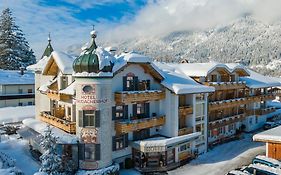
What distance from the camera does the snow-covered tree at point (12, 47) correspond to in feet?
282

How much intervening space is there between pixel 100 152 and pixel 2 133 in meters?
19.6

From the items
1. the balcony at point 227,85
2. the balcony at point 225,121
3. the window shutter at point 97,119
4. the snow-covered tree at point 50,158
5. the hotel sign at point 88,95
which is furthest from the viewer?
the balcony at point 225,121

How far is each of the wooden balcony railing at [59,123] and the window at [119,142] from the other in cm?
410

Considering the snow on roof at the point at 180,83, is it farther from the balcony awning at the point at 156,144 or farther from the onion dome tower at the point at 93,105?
the onion dome tower at the point at 93,105

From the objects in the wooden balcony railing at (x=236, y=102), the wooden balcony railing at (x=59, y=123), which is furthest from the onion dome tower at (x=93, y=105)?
the wooden balcony railing at (x=236, y=102)

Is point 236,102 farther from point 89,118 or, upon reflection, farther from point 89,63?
point 89,63

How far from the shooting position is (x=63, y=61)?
35.7 m

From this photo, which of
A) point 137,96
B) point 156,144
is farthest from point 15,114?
point 156,144

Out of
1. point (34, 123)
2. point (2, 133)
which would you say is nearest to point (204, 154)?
point (34, 123)

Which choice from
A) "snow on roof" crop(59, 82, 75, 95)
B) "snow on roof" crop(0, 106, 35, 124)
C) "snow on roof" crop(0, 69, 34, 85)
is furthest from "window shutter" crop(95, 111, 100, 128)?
"snow on roof" crop(0, 69, 34, 85)

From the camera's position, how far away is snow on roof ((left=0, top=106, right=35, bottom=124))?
50.5m

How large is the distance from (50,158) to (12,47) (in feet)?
219

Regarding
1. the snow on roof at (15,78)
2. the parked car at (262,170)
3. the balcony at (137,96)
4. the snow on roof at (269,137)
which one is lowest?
the parked car at (262,170)

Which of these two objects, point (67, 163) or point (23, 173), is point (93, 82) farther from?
point (23, 173)
